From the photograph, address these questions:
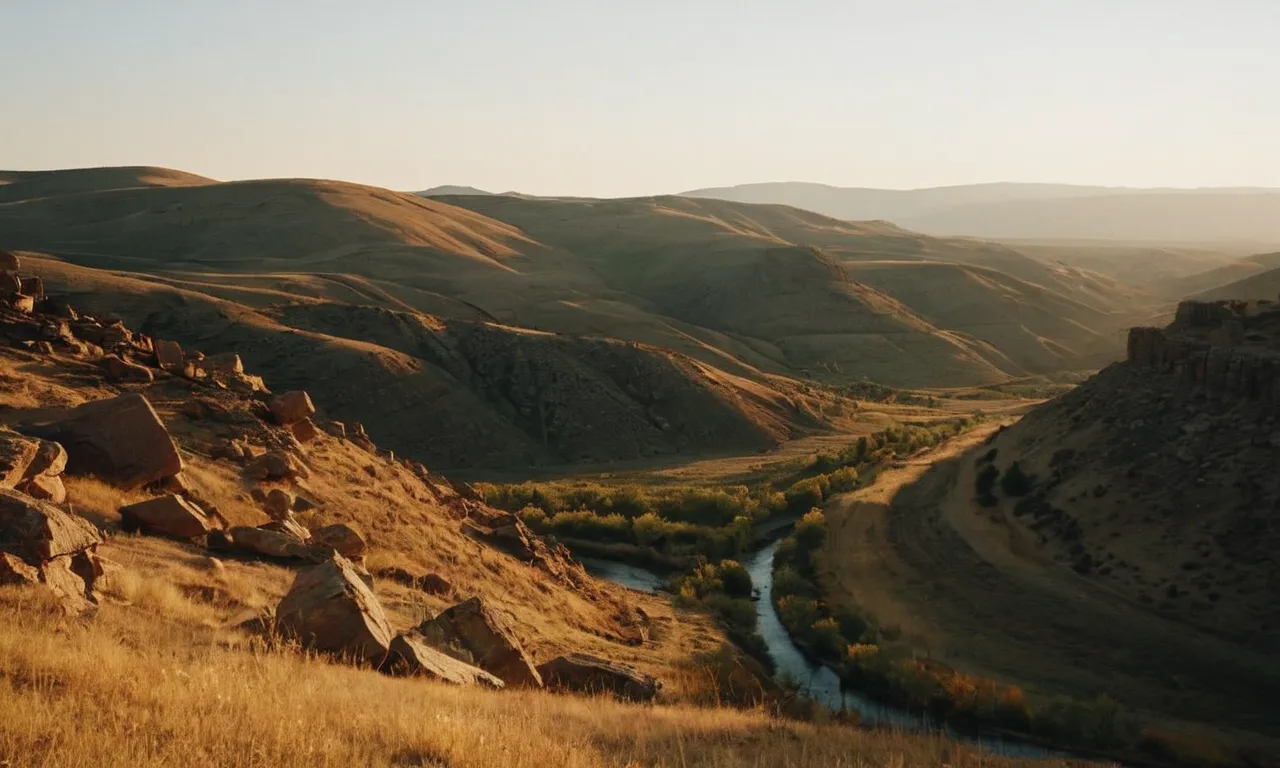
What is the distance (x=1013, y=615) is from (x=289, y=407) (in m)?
19.1

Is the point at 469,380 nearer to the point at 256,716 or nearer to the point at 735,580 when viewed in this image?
the point at 735,580

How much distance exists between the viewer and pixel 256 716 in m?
7.46

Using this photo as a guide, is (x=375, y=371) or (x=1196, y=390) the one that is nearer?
(x=1196, y=390)

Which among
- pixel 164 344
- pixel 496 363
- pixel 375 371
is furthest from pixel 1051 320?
pixel 164 344

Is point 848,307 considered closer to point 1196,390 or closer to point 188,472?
point 1196,390

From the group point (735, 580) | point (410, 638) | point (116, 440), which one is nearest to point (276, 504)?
point (116, 440)

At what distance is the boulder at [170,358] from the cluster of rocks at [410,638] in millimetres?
11633

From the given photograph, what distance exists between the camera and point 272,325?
5722 cm

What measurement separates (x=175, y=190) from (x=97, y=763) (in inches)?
5300

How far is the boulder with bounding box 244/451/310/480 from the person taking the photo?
20.3 meters

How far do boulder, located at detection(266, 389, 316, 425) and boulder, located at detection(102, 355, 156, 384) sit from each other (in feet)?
8.59

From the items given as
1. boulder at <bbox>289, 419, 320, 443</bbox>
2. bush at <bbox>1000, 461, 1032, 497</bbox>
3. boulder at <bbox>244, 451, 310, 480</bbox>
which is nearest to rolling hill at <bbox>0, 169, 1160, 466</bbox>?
bush at <bbox>1000, 461, 1032, 497</bbox>

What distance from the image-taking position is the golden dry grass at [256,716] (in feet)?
22.5

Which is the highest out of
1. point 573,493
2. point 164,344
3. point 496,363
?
point 164,344
